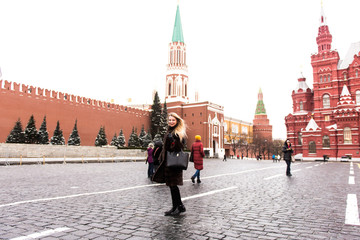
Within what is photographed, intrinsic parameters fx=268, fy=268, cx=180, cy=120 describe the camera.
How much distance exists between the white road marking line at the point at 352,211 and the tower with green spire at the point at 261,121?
86.6 meters

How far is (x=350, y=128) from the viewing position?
40188 millimetres

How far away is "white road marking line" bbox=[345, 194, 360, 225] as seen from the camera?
3.84 metres

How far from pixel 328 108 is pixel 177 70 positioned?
101 ft

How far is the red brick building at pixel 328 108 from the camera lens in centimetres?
4053

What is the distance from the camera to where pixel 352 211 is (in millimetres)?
4520

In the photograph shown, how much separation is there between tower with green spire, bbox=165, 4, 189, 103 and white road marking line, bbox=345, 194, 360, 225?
5319 centimetres

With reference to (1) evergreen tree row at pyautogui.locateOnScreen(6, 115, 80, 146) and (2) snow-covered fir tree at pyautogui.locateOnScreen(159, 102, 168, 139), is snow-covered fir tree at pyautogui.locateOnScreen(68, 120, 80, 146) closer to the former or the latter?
(1) evergreen tree row at pyautogui.locateOnScreen(6, 115, 80, 146)

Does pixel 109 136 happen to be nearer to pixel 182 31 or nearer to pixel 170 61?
pixel 170 61

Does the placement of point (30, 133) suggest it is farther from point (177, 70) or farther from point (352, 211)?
point (177, 70)

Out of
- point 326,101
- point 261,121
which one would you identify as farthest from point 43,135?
point 261,121

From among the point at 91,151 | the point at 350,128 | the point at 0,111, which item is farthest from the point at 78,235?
the point at 350,128

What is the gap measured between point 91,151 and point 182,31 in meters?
43.0

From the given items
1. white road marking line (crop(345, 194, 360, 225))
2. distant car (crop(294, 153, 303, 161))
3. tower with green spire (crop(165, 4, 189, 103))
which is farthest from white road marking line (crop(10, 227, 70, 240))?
tower with green spire (crop(165, 4, 189, 103))

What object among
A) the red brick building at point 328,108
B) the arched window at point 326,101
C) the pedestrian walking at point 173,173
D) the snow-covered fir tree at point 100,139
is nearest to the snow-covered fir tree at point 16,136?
the snow-covered fir tree at point 100,139
